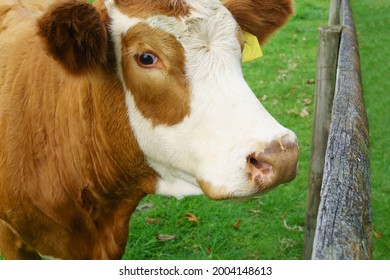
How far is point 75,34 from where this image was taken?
225 cm

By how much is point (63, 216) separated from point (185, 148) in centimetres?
96

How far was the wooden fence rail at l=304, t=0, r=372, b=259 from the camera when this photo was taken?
151 cm

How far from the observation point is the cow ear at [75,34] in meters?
2.16

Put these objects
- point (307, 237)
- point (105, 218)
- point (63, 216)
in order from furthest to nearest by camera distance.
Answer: point (307, 237)
point (105, 218)
point (63, 216)

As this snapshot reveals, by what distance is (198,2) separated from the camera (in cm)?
242

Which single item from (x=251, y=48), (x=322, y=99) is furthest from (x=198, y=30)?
(x=322, y=99)

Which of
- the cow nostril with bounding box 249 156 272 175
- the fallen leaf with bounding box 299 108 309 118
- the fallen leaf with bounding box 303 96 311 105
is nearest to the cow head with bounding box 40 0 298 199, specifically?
the cow nostril with bounding box 249 156 272 175

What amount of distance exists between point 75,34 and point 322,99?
6.88 ft

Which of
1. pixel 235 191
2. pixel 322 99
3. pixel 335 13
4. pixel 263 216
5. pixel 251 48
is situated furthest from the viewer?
pixel 335 13

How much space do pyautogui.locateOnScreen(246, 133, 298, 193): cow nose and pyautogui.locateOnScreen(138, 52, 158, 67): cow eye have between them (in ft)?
2.13

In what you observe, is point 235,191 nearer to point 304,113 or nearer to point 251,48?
point 251,48

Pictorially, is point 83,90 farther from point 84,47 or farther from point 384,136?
point 384,136

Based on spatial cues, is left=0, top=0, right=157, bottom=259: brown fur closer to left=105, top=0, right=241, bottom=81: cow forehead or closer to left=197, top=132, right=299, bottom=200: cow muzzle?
left=105, top=0, right=241, bottom=81: cow forehead
